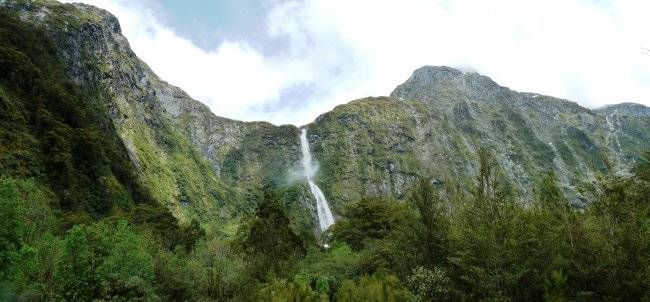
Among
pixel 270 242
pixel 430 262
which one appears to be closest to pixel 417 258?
pixel 430 262

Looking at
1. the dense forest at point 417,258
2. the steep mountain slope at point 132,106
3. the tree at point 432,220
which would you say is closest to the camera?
the dense forest at point 417,258

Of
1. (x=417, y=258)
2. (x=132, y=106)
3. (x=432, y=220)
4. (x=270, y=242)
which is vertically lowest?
(x=417, y=258)

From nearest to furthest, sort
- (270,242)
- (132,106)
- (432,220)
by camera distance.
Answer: (432,220)
(270,242)
(132,106)

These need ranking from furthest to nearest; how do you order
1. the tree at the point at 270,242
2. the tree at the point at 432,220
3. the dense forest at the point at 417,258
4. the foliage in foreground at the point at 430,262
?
the tree at the point at 270,242 → the tree at the point at 432,220 → the dense forest at the point at 417,258 → the foliage in foreground at the point at 430,262

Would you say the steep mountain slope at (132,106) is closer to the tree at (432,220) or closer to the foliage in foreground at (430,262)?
the foliage in foreground at (430,262)

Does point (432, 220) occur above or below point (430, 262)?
above

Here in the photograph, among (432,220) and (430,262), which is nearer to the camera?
(430,262)

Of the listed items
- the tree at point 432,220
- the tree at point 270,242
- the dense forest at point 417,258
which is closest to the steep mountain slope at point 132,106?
the tree at point 270,242

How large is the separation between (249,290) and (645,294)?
2179cm

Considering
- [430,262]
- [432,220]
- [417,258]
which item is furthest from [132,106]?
[430,262]

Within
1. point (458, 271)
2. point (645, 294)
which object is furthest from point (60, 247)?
point (645, 294)

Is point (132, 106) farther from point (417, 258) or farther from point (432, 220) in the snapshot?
point (417, 258)

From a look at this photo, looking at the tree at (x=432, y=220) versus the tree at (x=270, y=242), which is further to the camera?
the tree at (x=270, y=242)

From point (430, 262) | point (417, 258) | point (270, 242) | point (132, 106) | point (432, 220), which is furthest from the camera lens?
point (132, 106)
